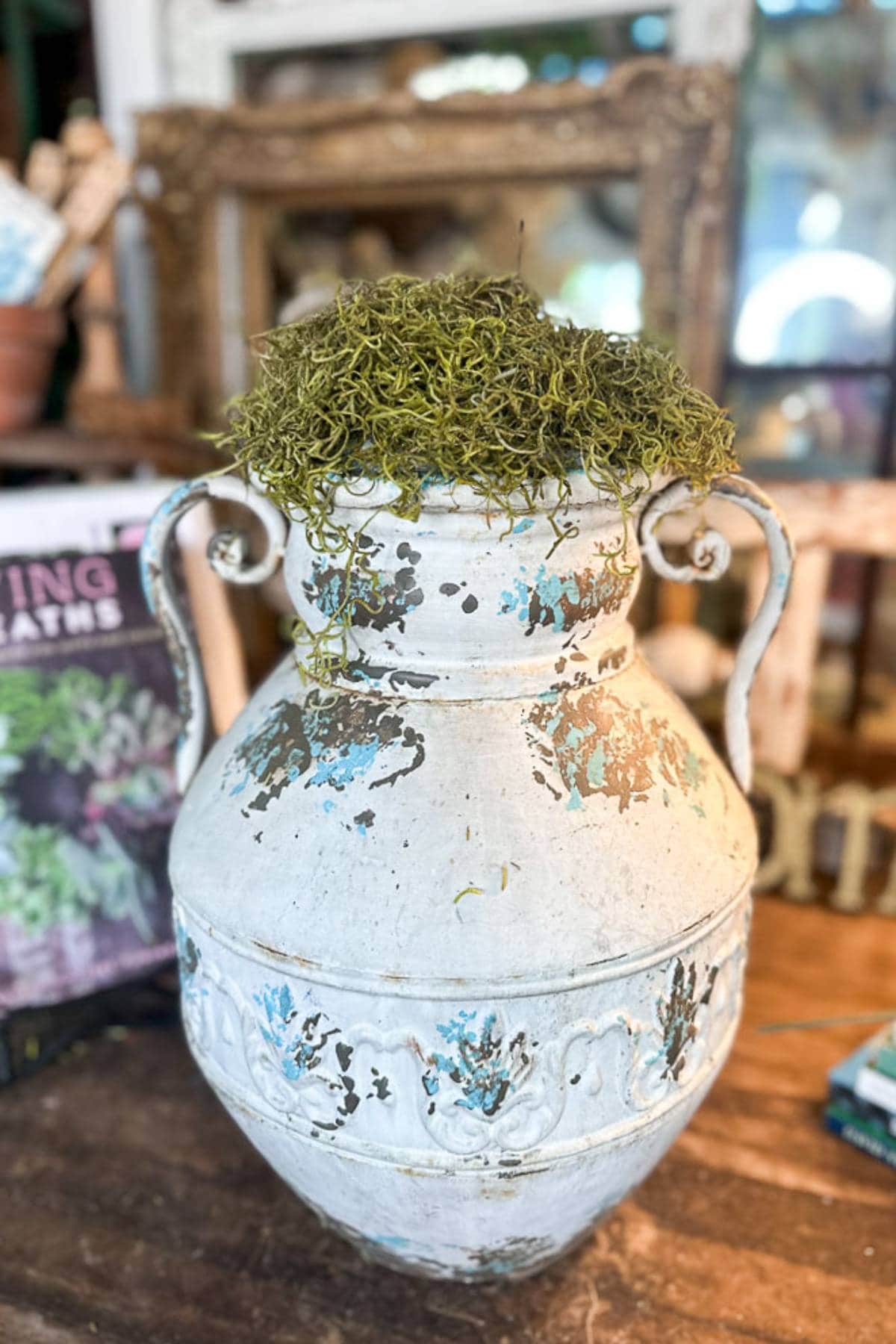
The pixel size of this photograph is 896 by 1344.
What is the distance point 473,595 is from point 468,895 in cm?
20

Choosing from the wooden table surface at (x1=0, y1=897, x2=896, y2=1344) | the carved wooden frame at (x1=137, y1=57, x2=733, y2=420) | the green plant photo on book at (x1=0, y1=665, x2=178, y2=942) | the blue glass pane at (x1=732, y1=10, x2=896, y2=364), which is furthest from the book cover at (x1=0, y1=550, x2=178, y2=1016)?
the blue glass pane at (x1=732, y1=10, x2=896, y2=364)

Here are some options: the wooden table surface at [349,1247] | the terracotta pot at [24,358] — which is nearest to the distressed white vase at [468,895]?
the wooden table surface at [349,1247]

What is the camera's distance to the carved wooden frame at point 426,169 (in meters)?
1.55

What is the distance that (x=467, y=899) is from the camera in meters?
0.65

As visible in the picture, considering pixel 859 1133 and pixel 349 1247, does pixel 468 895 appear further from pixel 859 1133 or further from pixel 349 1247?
pixel 859 1133

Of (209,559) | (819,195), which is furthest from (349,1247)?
(819,195)

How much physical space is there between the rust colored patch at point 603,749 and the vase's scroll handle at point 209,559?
10.0 inches

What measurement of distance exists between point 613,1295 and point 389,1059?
1.19 feet

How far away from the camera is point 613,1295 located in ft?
2.75

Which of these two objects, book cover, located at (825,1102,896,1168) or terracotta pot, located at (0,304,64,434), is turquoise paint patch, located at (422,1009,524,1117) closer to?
book cover, located at (825,1102,896,1168)

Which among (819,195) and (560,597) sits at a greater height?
(819,195)

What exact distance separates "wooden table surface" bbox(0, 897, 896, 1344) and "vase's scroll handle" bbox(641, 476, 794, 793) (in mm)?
450

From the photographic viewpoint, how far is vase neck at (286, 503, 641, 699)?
678mm

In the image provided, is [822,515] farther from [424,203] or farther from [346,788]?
[424,203]
